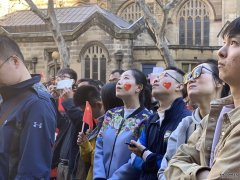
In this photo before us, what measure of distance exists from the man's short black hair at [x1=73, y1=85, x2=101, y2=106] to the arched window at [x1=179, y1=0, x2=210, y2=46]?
93.5 ft

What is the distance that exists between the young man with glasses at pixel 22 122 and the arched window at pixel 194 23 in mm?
31223

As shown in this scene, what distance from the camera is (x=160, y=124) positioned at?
14.8 feet

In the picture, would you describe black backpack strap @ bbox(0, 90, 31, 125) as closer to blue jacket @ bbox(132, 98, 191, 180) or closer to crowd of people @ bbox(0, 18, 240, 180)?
crowd of people @ bbox(0, 18, 240, 180)

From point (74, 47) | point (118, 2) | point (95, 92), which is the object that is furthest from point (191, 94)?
point (118, 2)

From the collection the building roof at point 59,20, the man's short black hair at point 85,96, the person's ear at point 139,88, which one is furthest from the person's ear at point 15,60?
the building roof at point 59,20

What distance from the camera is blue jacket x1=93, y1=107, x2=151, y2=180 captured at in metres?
4.96

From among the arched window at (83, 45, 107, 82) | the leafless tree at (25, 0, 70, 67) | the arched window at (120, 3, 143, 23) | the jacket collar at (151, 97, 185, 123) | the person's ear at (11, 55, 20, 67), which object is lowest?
the jacket collar at (151, 97, 185, 123)

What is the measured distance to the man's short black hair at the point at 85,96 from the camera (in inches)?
244

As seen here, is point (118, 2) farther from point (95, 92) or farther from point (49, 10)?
point (95, 92)

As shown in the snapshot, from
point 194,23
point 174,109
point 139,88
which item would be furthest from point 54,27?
point 174,109

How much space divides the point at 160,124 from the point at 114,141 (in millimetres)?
711

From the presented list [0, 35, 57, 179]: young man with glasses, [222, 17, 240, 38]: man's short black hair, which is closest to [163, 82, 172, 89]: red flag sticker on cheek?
[0, 35, 57, 179]: young man with glasses

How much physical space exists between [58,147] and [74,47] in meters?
19.1

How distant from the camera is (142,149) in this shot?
4.25 metres
